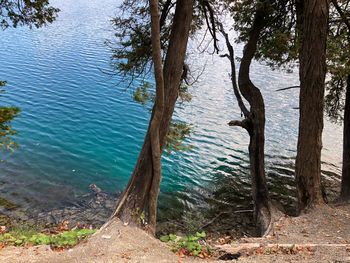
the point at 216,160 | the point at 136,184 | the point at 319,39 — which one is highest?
the point at 319,39

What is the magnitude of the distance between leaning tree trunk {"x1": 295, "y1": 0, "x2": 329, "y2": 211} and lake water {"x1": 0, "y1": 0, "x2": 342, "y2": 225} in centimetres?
358

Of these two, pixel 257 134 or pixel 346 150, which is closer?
pixel 257 134

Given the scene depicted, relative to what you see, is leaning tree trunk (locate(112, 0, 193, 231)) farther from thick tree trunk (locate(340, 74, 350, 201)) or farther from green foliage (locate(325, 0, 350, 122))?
thick tree trunk (locate(340, 74, 350, 201))

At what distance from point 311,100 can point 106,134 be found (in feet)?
42.3

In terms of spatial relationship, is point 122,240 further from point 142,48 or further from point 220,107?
point 220,107

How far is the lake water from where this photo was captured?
1409 centimetres

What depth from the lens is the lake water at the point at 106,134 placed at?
14.1 meters

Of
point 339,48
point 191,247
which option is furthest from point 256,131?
point 191,247

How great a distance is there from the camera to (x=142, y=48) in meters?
10.6

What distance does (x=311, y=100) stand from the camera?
8750 millimetres

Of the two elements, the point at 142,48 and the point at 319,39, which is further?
the point at 142,48

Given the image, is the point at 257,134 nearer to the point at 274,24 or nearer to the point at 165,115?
the point at 274,24

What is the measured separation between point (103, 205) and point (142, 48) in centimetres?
538

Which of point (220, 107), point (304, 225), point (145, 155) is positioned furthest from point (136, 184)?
point (220, 107)
